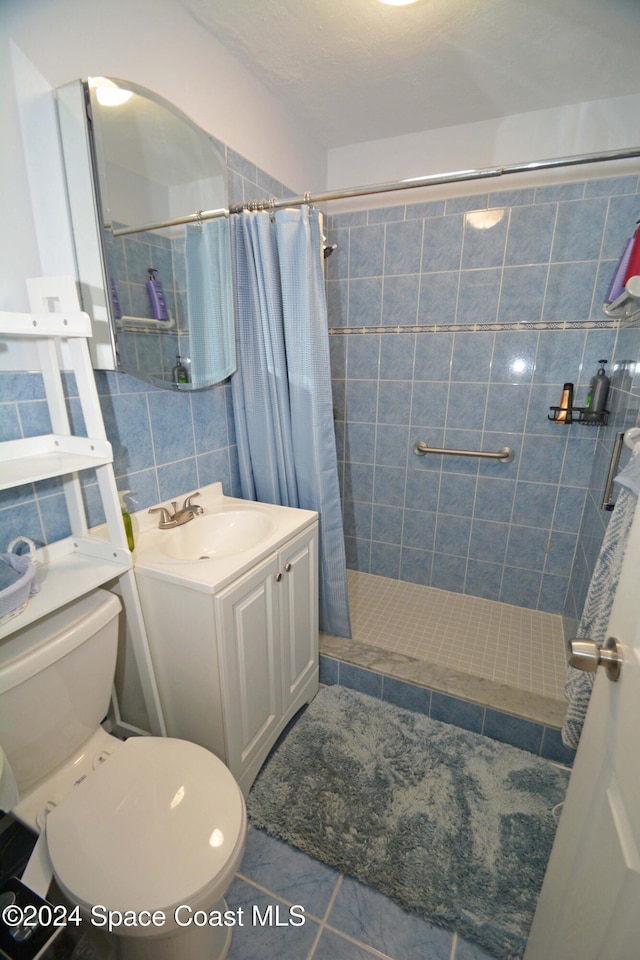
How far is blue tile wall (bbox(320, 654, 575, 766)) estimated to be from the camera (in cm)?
150

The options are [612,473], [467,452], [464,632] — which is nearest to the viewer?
[612,473]

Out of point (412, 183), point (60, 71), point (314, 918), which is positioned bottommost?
point (314, 918)

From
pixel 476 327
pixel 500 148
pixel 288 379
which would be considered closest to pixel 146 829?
pixel 288 379

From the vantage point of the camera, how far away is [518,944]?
103cm

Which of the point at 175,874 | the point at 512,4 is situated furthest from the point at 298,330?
the point at 175,874

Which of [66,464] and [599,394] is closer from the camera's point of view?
[66,464]

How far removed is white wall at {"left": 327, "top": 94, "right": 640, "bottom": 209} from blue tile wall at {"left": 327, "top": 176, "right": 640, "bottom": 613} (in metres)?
0.06

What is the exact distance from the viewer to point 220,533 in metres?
1.59

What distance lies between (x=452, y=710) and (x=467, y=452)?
4.00ft

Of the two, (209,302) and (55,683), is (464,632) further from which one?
(209,302)

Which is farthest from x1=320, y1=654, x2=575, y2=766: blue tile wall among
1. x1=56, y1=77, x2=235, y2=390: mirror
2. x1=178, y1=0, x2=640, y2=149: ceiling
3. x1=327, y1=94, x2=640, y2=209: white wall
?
x1=178, y1=0, x2=640, y2=149: ceiling

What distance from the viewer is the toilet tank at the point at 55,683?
2.95 ft

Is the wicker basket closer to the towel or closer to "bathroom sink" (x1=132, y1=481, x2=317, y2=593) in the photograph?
"bathroom sink" (x1=132, y1=481, x2=317, y2=593)

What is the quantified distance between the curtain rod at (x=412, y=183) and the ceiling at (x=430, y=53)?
403mm
